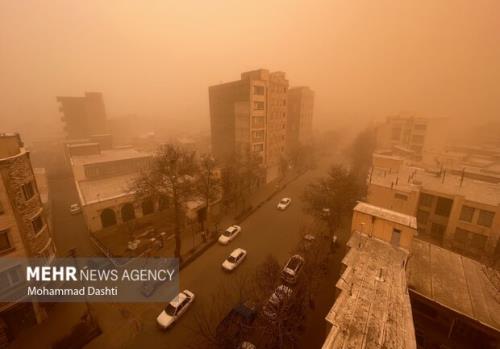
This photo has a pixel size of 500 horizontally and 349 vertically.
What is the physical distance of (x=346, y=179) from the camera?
2627cm

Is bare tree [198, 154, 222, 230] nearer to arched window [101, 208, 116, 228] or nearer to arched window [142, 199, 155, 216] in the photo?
→ arched window [142, 199, 155, 216]

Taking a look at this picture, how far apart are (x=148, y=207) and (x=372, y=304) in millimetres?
28566

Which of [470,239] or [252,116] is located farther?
[252,116]

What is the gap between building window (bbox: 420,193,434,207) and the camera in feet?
89.2

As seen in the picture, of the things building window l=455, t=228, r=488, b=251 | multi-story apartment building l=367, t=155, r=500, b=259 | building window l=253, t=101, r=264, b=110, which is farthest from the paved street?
building window l=253, t=101, r=264, b=110

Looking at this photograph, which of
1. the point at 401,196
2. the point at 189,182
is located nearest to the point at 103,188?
the point at 189,182

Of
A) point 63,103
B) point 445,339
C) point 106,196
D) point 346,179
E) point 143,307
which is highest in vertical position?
point 63,103

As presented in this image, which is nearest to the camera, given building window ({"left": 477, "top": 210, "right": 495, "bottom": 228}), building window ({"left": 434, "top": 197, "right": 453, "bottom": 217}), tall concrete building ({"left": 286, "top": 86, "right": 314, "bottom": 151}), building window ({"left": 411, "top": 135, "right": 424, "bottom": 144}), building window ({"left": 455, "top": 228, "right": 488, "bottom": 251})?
building window ({"left": 477, "top": 210, "right": 495, "bottom": 228})

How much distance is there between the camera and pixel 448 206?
2598 cm

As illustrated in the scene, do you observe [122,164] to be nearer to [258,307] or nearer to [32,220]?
[32,220]

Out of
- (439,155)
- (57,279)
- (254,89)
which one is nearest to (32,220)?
(57,279)

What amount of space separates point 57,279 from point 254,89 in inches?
1511

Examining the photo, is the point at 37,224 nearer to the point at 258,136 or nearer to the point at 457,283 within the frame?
the point at 457,283

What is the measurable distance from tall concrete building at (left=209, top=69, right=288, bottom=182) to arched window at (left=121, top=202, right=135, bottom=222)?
688 inches
